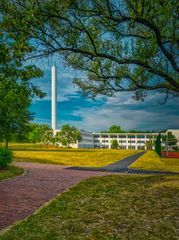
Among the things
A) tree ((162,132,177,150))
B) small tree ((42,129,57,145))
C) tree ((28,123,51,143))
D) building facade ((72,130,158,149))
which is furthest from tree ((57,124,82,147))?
tree ((162,132,177,150))

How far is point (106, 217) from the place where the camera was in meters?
7.47

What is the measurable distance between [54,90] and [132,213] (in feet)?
404

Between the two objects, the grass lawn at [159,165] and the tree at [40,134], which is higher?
the tree at [40,134]

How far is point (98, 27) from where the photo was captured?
11891mm

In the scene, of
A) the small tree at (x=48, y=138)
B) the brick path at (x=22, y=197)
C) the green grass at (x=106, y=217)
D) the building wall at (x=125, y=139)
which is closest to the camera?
the green grass at (x=106, y=217)

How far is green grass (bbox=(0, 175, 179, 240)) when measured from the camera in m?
6.00

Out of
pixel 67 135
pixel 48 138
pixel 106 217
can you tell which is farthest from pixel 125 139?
pixel 106 217

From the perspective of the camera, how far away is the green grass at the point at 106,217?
600cm

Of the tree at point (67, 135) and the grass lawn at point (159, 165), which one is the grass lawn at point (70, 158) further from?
the tree at point (67, 135)

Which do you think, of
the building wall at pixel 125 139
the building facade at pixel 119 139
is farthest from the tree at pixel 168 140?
the building wall at pixel 125 139

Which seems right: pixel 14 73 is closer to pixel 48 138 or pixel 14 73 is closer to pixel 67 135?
pixel 48 138

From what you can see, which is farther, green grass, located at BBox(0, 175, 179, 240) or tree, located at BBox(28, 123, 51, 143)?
tree, located at BBox(28, 123, 51, 143)

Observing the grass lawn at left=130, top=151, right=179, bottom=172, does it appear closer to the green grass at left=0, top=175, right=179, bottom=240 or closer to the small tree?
the green grass at left=0, top=175, right=179, bottom=240

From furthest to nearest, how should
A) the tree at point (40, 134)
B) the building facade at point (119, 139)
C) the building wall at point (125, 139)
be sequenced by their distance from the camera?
the building wall at point (125, 139)
the building facade at point (119, 139)
the tree at point (40, 134)
